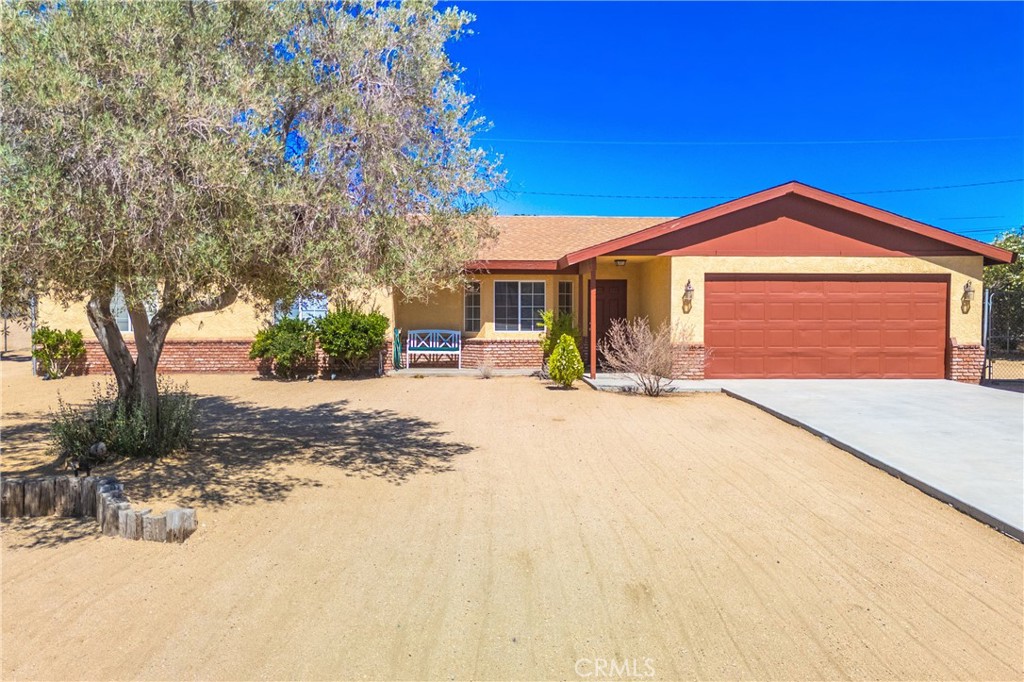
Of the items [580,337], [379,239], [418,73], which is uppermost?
[418,73]

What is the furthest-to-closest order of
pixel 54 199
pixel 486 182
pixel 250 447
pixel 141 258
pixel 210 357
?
pixel 210 357
pixel 250 447
pixel 486 182
pixel 141 258
pixel 54 199

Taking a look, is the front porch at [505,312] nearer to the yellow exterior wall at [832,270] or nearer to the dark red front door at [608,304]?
the dark red front door at [608,304]

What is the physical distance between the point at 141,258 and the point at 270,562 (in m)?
2.35

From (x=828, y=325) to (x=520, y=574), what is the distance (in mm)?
11889

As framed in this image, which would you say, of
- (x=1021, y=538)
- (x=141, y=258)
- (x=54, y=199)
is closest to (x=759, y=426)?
(x=1021, y=538)

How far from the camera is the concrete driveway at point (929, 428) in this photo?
536cm

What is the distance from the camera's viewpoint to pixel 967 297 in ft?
43.3

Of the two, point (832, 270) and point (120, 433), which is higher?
point (832, 270)

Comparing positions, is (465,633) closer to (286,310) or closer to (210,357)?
(286,310)

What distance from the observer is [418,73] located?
5.98m

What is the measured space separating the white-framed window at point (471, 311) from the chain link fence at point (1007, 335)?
40.4ft

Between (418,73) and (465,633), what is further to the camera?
(418,73)

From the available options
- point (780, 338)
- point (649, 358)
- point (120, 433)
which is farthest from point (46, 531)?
point (780, 338)

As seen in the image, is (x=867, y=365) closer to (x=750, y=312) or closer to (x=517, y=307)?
(x=750, y=312)
